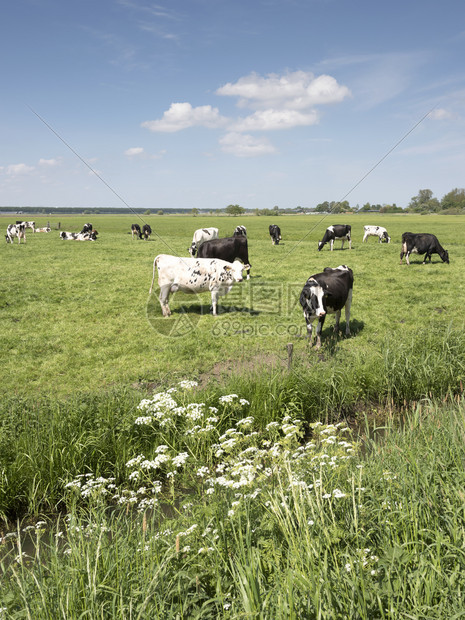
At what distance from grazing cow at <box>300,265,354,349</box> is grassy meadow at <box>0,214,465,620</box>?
735 mm

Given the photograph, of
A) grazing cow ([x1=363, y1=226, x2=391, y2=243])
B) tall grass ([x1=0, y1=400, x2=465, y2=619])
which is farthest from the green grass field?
grazing cow ([x1=363, y1=226, x2=391, y2=243])

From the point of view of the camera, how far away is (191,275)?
39.4 ft

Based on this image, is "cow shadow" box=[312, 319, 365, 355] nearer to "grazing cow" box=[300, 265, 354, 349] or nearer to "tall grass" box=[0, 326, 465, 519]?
"grazing cow" box=[300, 265, 354, 349]

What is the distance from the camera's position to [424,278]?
56.9 feet

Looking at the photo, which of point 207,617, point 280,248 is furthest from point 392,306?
point 280,248

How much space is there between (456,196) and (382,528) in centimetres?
16425

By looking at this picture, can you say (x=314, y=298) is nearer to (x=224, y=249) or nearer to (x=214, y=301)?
(x=214, y=301)

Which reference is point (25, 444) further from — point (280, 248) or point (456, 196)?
point (456, 196)

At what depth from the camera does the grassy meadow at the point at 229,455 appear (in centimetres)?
252

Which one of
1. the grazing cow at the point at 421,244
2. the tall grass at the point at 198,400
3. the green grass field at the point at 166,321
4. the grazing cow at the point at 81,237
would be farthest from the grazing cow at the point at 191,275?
the grazing cow at the point at 81,237

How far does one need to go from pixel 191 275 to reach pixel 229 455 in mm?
8121

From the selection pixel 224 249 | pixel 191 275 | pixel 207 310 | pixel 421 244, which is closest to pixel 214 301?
pixel 207 310

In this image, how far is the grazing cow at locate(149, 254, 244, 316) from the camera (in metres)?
11.9

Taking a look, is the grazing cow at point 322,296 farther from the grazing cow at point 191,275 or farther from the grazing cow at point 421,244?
the grazing cow at point 421,244
